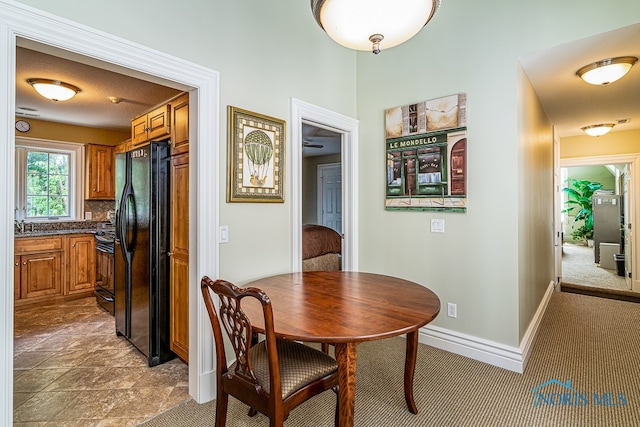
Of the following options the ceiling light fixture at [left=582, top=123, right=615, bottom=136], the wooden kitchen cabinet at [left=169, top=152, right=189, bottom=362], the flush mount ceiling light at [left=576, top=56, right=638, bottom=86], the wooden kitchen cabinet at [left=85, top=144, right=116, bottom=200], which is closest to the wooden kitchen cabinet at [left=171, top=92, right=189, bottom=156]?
the wooden kitchen cabinet at [left=169, top=152, right=189, bottom=362]

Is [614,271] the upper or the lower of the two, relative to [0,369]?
lower

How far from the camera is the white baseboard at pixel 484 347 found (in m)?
2.41

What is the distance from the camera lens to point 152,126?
9.11 ft

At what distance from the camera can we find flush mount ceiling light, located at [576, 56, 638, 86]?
2.38 m

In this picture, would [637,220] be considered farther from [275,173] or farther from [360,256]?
[275,173]

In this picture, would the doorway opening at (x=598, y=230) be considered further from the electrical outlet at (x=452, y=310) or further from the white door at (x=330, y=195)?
the white door at (x=330, y=195)

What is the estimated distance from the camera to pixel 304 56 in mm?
2725

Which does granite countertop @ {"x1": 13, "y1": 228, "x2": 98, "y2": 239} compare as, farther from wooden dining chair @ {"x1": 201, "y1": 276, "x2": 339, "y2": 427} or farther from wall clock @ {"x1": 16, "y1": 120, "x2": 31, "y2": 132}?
wooden dining chair @ {"x1": 201, "y1": 276, "x2": 339, "y2": 427}

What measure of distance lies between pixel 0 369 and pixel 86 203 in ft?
14.3

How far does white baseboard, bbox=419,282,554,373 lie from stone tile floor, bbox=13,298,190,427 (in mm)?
2004

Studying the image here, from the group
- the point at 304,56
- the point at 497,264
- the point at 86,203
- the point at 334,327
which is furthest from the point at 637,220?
the point at 86,203

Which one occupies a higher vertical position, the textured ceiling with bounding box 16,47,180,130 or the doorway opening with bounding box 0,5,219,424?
the textured ceiling with bounding box 16,47,180,130

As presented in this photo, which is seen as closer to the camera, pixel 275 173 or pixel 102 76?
pixel 275 173

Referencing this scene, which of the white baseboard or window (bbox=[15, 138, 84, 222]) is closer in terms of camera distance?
the white baseboard
